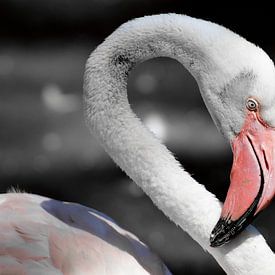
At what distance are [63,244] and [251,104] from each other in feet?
2.07

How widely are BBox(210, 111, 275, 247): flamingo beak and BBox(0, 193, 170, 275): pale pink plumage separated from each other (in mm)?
290

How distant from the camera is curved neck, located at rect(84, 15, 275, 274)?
2.34 metres

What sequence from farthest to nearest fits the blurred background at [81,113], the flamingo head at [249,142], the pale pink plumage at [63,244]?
1. the blurred background at [81,113]
2. the pale pink plumage at [63,244]
3. the flamingo head at [249,142]

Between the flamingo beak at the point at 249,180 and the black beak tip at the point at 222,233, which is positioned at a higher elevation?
the flamingo beak at the point at 249,180

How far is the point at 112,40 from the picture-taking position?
2.45m

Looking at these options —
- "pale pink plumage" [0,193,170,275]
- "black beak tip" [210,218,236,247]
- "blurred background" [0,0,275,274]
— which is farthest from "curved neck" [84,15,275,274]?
"blurred background" [0,0,275,274]

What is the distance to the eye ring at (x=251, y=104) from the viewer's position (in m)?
2.25

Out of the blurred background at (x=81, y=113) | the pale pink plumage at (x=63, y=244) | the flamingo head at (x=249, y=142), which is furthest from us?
the blurred background at (x=81, y=113)

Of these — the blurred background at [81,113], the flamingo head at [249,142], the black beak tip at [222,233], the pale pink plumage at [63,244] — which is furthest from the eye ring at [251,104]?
the blurred background at [81,113]

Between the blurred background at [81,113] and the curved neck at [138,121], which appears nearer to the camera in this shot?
the curved neck at [138,121]

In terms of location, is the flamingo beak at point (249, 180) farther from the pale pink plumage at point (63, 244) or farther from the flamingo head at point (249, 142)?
the pale pink plumage at point (63, 244)

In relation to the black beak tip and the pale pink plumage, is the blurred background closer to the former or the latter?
the pale pink plumage

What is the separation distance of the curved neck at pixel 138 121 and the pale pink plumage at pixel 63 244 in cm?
17

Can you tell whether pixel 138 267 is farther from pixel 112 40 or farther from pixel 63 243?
pixel 112 40
